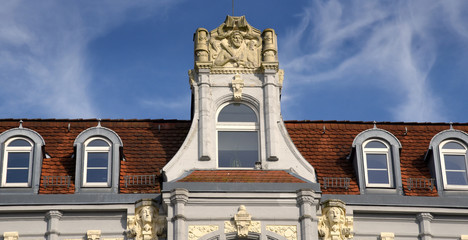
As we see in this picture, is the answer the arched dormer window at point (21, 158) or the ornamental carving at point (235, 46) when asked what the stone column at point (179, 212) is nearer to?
the arched dormer window at point (21, 158)

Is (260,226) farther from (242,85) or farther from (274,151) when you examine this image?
(242,85)

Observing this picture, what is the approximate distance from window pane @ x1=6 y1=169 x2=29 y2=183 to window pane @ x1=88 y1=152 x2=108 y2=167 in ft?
6.81

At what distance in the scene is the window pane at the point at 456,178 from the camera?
34.9 metres

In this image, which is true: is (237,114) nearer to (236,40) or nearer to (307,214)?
(236,40)

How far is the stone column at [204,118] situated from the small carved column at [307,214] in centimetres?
350

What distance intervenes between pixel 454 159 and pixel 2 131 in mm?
15382

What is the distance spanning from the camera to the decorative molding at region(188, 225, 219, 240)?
32.0 meters

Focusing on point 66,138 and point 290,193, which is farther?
point 66,138

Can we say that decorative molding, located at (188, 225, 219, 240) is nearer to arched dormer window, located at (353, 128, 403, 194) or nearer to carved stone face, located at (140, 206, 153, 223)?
carved stone face, located at (140, 206, 153, 223)

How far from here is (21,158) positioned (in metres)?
34.5

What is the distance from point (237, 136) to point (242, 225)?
381cm

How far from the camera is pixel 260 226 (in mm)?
32188

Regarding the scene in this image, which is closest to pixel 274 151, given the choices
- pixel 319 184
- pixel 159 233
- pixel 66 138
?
pixel 319 184

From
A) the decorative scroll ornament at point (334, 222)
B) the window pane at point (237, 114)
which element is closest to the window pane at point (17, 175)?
the window pane at point (237, 114)
